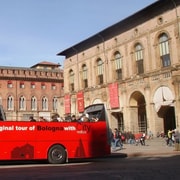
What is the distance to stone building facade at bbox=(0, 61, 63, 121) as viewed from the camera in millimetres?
77188

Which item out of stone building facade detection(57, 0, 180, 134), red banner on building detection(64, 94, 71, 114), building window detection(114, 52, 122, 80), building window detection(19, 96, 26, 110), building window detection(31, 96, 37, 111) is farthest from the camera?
building window detection(31, 96, 37, 111)

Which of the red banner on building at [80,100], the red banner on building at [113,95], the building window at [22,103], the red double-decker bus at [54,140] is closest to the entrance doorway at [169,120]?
the red banner on building at [113,95]

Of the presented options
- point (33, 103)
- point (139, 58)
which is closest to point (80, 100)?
point (139, 58)

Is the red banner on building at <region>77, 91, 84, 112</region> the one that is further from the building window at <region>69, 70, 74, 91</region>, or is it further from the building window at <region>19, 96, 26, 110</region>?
the building window at <region>19, 96, 26, 110</region>

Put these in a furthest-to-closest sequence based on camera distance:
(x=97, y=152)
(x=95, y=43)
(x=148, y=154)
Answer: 1. (x=95, y=43)
2. (x=148, y=154)
3. (x=97, y=152)

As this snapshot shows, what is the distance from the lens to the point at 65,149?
1891cm

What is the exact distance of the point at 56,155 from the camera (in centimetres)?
1861

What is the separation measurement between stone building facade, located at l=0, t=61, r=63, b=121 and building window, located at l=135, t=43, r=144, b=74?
118ft

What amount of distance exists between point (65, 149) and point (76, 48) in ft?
125

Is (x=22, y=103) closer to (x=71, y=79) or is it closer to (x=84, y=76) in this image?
(x=71, y=79)

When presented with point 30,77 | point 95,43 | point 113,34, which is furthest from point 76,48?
point 30,77

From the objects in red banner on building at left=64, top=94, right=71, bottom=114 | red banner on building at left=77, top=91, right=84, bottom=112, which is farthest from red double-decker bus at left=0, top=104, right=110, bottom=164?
red banner on building at left=64, top=94, right=71, bottom=114

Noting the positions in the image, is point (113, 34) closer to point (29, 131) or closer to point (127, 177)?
point (29, 131)

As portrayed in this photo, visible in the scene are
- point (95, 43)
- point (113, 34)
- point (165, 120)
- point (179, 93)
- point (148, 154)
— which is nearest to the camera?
point (148, 154)
